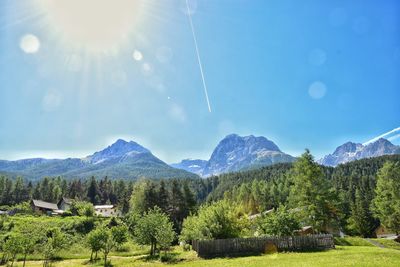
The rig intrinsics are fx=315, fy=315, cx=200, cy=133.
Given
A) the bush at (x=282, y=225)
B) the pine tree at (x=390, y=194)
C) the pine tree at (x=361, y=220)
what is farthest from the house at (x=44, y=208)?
the pine tree at (x=390, y=194)

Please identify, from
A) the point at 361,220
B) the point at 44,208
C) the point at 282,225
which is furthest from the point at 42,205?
the point at 361,220

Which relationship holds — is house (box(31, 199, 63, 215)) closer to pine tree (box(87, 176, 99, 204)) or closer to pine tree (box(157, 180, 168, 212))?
pine tree (box(87, 176, 99, 204))

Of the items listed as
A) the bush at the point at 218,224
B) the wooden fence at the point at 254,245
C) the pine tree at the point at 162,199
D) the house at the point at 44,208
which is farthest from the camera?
the house at the point at 44,208

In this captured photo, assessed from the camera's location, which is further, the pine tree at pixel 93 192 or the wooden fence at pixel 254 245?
the pine tree at pixel 93 192

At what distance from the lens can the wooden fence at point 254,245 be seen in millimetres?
37562

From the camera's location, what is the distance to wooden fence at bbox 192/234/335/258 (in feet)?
123

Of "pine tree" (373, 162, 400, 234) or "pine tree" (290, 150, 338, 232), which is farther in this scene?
"pine tree" (373, 162, 400, 234)

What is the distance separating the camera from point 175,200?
298 ft

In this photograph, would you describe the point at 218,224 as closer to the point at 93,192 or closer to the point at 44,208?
the point at 44,208

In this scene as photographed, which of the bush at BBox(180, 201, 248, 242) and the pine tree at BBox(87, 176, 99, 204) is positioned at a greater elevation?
the pine tree at BBox(87, 176, 99, 204)

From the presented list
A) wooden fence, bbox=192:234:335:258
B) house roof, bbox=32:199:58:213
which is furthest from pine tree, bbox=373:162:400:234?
house roof, bbox=32:199:58:213

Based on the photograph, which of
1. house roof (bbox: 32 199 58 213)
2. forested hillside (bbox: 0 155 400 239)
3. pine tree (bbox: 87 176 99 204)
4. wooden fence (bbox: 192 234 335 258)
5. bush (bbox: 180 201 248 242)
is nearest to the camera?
wooden fence (bbox: 192 234 335 258)

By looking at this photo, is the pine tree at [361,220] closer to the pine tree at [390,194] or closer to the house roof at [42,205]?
the pine tree at [390,194]

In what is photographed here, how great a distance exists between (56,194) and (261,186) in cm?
9640
